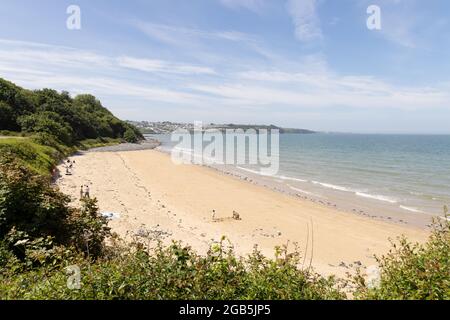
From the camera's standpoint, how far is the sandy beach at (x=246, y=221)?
14.9 m

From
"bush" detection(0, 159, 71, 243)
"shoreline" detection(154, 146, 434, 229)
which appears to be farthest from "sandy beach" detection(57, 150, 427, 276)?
"bush" detection(0, 159, 71, 243)

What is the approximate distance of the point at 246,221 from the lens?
1970 centimetres

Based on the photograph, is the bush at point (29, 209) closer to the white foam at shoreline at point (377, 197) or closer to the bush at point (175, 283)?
the bush at point (175, 283)

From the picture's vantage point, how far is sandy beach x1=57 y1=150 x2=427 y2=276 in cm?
1493

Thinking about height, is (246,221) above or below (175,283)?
below

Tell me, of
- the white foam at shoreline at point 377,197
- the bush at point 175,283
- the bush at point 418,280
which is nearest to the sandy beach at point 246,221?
the bush at point 418,280

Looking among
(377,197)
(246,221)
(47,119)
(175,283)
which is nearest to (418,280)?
(175,283)

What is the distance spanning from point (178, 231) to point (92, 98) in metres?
123

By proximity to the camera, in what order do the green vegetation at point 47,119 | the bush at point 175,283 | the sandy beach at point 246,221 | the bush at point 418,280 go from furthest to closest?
the green vegetation at point 47,119 → the sandy beach at point 246,221 → the bush at point 175,283 → the bush at point 418,280

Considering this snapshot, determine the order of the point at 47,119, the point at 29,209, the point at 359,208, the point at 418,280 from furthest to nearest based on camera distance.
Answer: the point at 47,119 → the point at 359,208 → the point at 29,209 → the point at 418,280

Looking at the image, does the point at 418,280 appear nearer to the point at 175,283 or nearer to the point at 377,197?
the point at 175,283

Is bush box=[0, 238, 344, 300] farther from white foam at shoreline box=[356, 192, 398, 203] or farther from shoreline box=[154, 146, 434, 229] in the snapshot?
white foam at shoreline box=[356, 192, 398, 203]
